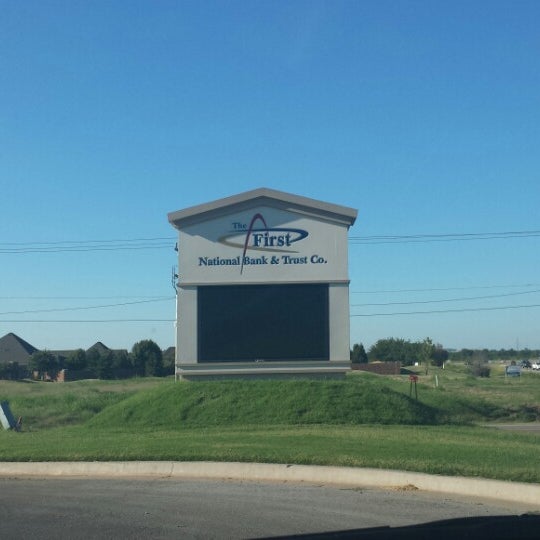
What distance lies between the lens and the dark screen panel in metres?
26.7

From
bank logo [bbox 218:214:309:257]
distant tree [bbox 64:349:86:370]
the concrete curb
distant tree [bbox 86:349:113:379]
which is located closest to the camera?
the concrete curb

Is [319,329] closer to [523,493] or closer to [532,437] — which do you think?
[532,437]

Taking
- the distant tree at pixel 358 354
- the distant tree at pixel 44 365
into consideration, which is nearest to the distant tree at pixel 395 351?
the distant tree at pixel 358 354

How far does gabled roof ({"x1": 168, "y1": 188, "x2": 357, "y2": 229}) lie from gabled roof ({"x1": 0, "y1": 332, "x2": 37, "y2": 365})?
6933 cm

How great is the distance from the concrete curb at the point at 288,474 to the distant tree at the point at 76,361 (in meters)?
70.9

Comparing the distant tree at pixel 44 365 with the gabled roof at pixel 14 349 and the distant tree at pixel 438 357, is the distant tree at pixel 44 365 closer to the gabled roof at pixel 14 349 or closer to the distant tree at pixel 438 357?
the gabled roof at pixel 14 349

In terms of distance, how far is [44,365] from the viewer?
81688mm

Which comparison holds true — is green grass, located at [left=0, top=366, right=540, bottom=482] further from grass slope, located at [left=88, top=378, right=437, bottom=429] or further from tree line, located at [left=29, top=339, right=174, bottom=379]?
tree line, located at [left=29, top=339, right=174, bottom=379]

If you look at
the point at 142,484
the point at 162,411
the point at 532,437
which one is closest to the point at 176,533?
the point at 142,484

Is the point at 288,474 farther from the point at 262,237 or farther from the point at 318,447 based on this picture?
the point at 262,237

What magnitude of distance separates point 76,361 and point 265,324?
6214 centimetres

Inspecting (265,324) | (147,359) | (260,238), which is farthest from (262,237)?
(147,359)

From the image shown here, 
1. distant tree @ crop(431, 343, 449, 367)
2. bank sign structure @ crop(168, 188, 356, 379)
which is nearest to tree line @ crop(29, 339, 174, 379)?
distant tree @ crop(431, 343, 449, 367)

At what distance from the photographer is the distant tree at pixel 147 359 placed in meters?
80.9
